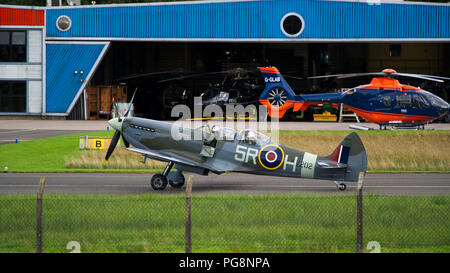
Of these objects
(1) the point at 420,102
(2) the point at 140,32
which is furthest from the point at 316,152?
(2) the point at 140,32

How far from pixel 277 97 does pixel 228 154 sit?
16949 mm

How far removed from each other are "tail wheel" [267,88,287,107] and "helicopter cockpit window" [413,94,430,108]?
23.7 feet

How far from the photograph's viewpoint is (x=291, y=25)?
152 ft

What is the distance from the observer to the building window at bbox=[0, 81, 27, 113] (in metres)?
49.2

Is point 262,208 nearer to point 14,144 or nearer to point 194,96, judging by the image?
point 14,144

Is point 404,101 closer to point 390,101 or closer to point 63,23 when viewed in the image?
point 390,101

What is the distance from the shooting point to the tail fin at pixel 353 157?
1741 centimetres

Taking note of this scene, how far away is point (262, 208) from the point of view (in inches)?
507

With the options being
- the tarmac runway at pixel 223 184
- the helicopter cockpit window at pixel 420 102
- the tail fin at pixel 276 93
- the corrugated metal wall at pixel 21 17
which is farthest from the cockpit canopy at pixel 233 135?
the corrugated metal wall at pixel 21 17

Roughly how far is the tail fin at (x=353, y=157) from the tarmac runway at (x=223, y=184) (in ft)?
2.08

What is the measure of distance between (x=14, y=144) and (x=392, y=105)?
66.6 ft

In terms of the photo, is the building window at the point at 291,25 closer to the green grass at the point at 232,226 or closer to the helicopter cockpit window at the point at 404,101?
the helicopter cockpit window at the point at 404,101

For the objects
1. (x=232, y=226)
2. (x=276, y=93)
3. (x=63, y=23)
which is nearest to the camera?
(x=232, y=226)
